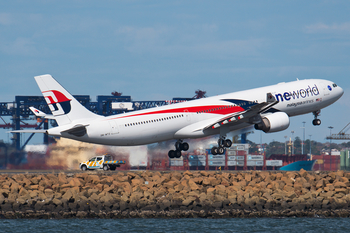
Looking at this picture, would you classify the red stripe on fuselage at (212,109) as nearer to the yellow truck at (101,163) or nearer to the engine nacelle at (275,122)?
the engine nacelle at (275,122)

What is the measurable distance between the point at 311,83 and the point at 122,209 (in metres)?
27.3

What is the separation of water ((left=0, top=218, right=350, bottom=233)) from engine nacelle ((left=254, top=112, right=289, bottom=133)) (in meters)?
14.7

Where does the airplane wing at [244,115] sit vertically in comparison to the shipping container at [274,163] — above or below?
above

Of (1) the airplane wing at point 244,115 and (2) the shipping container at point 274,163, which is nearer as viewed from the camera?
(1) the airplane wing at point 244,115

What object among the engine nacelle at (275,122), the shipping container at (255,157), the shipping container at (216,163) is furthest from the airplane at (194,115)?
the shipping container at (255,157)

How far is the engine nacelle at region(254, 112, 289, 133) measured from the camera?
49.3 metres

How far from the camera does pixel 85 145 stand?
215ft

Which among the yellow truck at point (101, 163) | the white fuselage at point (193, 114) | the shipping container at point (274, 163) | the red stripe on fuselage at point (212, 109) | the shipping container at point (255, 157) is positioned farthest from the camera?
the shipping container at point (274, 163)

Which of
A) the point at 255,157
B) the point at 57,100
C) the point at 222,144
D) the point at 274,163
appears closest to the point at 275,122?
the point at 222,144

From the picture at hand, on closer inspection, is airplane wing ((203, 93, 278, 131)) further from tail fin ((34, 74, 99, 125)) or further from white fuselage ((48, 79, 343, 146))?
tail fin ((34, 74, 99, 125))

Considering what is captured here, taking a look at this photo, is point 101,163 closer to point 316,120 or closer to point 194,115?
point 194,115

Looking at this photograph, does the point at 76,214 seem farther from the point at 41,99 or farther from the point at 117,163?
the point at 41,99

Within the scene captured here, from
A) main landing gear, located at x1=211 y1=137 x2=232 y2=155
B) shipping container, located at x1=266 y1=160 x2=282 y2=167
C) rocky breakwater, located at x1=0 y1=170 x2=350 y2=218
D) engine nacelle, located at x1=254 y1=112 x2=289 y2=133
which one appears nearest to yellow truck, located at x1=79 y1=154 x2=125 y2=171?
main landing gear, located at x1=211 y1=137 x2=232 y2=155

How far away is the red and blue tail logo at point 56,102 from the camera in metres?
43.8
